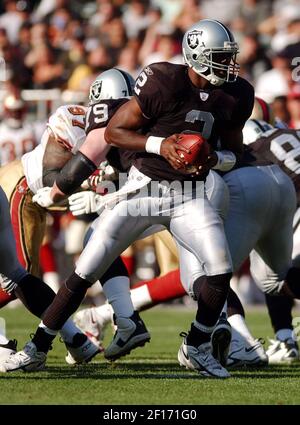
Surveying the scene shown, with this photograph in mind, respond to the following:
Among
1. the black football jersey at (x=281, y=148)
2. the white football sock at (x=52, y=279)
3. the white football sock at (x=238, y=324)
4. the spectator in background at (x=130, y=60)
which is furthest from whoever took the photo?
the spectator in background at (x=130, y=60)

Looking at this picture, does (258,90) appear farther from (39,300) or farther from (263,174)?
(39,300)

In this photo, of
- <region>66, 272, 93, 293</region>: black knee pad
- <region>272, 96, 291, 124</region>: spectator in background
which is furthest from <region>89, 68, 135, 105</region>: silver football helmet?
<region>272, 96, 291, 124</region>: spectator in background

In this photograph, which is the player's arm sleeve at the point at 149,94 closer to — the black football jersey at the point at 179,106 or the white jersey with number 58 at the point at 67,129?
the black football jersey at the point at 179,106

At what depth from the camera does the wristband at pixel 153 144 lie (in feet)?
16.2

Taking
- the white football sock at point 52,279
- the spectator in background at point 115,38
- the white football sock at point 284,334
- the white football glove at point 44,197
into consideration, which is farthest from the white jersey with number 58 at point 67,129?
the spectator in background at point 115,38

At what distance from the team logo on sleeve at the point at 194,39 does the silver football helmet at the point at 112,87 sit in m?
0.76

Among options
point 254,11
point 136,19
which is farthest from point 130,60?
point 254,11

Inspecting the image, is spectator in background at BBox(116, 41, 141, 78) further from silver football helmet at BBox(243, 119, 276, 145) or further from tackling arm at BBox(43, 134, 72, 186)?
tackling arm at BBox(43, 134, 72, 186)

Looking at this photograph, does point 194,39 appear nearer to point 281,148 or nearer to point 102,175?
Result: point 102,175

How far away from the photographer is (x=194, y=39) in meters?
5.14

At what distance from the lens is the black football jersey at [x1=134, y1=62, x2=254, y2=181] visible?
4.98 metres

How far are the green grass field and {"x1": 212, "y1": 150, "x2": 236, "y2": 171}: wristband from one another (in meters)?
1.04

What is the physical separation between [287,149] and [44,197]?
5.26ft

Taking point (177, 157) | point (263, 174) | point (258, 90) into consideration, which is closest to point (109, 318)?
point (263, 174)
